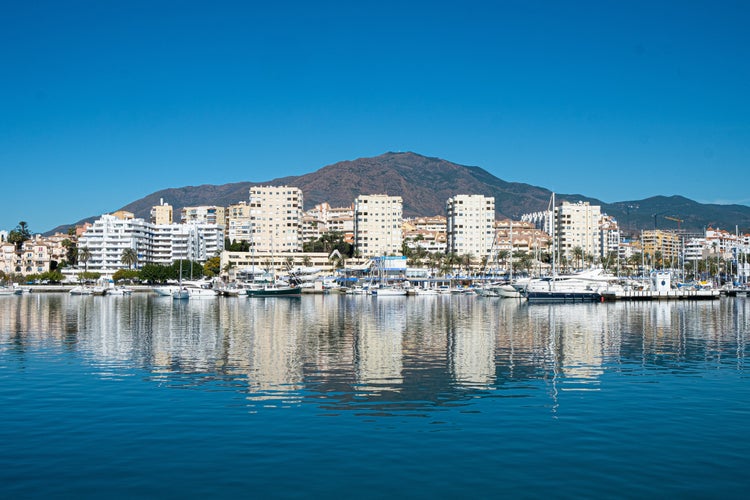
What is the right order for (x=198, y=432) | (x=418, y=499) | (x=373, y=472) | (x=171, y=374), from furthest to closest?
(x=171, y=374)
(x=198, y=432)
(x=373, y=472)
(x=418, y=499)

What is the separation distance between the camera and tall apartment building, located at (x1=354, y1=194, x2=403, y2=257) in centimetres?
19150

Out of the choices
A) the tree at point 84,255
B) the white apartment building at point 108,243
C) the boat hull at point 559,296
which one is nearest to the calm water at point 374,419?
the boat hull at point 559,296

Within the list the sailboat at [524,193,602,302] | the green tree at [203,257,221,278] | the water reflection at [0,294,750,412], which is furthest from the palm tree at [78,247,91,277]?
the water reflection at [0,294,750,412]

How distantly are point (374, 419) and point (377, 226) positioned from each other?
174356 millimetres

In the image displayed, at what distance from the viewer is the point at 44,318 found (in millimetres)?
58375

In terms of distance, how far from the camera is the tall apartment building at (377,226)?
19150 cm

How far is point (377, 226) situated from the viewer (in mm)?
192875

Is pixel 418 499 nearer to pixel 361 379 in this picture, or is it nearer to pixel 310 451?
pixel 310 451

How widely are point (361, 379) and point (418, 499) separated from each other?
12479 millimetres

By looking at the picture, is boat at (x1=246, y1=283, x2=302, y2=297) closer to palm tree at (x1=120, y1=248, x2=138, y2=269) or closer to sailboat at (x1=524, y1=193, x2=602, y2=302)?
sailboat at (x1=524, y1=193, x2=602, y2=302)

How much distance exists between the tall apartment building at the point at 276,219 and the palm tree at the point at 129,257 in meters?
29.9

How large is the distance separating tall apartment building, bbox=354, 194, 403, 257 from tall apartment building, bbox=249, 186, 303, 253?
16.4 m

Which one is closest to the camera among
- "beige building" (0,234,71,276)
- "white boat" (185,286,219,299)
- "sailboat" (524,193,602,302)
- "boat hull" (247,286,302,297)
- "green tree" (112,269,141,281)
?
"sailboat" (524,193,602,302)

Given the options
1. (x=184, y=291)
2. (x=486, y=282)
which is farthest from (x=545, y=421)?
(x=486, y=282)
